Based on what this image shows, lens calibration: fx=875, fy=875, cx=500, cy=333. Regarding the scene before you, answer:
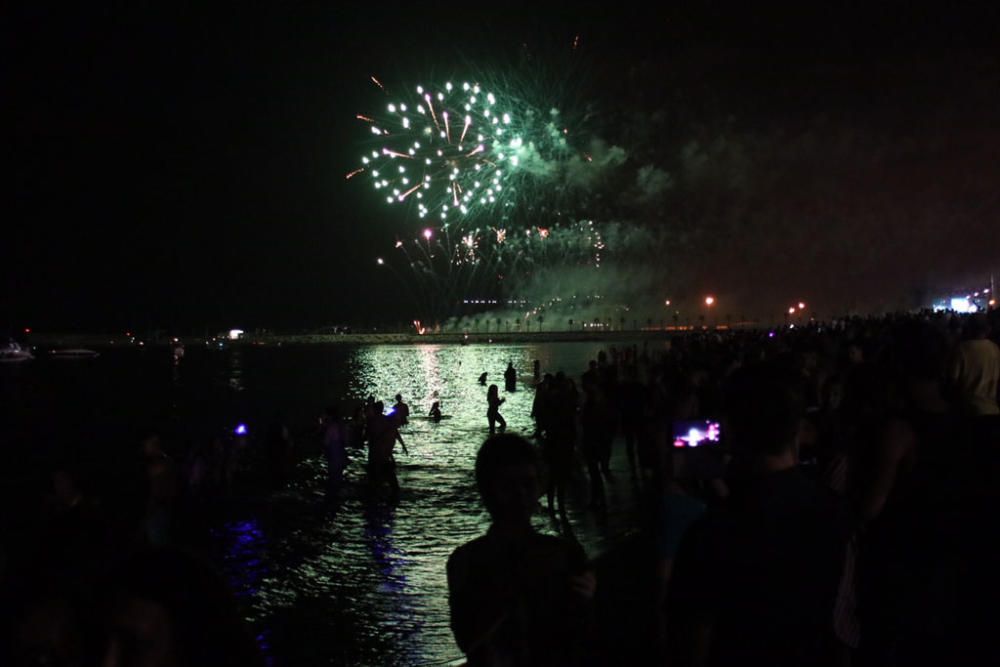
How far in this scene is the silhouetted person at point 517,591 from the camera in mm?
2555

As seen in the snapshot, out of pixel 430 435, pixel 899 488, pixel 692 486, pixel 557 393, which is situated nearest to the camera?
pixel 899 488

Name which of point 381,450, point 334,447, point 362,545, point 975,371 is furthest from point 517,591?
point 381,450

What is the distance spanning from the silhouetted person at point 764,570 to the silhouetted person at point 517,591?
31 centimetres

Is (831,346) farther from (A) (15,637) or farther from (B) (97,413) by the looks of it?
(B) (97,413)

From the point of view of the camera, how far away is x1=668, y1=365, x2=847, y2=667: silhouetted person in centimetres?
252

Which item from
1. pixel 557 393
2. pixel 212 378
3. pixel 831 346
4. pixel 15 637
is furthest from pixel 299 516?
pixel 212 378

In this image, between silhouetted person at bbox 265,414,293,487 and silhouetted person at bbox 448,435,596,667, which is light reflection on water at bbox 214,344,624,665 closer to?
silhouetted person at bbox 265,414,293,487

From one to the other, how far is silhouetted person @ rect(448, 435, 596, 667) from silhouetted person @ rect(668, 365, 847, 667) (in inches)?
12.2

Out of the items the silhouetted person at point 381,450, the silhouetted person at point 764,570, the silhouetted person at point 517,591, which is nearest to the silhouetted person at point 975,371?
the silhouetted person at point 764,570

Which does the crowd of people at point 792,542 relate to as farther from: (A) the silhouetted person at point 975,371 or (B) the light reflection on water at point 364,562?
(B) the light reflection on water at point 364,562

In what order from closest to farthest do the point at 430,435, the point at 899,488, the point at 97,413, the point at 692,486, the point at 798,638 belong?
the point at 798,638 → the point at 899,488 → the point at 692,486 → the point at 430,435 → the point at 97,413

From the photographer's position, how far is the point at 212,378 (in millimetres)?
69250

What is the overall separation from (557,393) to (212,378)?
62.4m

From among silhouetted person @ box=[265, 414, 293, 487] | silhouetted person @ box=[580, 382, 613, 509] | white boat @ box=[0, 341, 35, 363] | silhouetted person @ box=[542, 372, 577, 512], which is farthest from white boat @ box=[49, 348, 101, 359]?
silhouetted person @ box=[542, 372, 577, 512]
